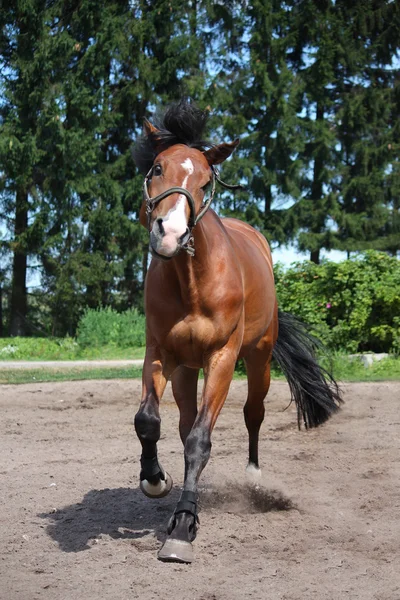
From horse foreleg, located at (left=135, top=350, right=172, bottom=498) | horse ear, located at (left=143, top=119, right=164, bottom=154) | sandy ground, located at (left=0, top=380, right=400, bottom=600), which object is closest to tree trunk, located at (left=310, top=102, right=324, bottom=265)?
sandy ground, located at (left=0, top=380, right=400, bottom=600)

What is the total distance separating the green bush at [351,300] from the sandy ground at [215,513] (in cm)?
388

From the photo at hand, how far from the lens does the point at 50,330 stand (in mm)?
21688

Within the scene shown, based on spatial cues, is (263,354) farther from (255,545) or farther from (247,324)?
(255,545)

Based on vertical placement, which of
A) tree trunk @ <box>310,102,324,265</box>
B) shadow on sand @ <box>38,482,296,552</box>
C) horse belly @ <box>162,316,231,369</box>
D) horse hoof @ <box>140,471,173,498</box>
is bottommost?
shadow on sand @ <box>38,482,296,552</box>

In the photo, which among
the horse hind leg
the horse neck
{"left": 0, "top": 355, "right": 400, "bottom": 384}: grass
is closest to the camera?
the horse neck

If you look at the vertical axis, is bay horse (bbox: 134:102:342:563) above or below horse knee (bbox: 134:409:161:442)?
above

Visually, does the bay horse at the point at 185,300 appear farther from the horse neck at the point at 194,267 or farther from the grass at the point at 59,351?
the grass at the point at 59,351

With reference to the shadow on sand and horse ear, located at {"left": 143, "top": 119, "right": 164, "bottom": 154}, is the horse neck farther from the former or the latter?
the shadow on sand

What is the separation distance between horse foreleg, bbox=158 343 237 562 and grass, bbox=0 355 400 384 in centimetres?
675

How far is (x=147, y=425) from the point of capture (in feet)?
12.4

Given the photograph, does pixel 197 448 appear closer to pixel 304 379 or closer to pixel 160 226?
pixel 160 226

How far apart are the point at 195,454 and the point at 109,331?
541 inches

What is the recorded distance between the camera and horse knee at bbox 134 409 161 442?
3766 millimetres

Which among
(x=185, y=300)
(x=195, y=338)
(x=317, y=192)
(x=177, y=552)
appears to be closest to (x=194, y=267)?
(x=185, y=300)
